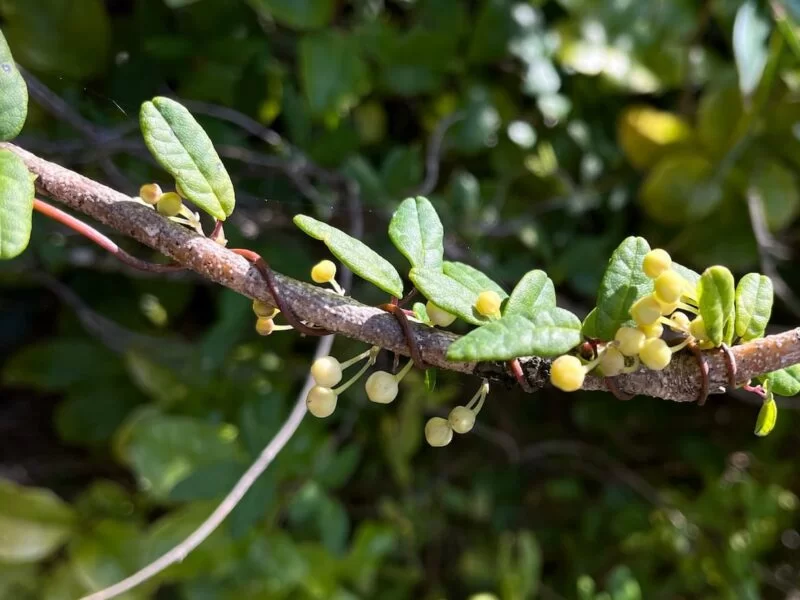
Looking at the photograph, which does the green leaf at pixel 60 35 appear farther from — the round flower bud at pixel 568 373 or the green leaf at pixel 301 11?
the round flower bud at pixel 568 373

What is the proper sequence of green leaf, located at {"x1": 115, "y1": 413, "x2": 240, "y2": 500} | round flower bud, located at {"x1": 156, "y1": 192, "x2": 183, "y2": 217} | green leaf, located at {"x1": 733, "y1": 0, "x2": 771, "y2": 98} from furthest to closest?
green leaf, located at {"x1": 115, "y1": 413, "x2": 240, "y2": 500}, green leaf, located at {"x1": 733, "y1": 0, "x2": 771, "y2": 98}, round flower bud, located at {"x1": 156, "y1": 192, "x2": 183, "y2": 217}

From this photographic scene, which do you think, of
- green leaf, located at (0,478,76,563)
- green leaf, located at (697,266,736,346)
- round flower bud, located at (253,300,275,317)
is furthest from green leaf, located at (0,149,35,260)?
green leaf, located at (0,478,76,563)

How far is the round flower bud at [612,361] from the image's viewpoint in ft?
1.26

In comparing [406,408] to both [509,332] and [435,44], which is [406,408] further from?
[509,332]

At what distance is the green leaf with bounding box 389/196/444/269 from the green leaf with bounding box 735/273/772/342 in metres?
0.18

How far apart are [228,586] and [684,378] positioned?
2.95ft

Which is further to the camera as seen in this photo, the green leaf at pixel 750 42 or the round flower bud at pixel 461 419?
the green leaf at pixel 750 42

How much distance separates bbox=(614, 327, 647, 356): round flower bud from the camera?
1.24 feet

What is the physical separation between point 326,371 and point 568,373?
14 centimetres

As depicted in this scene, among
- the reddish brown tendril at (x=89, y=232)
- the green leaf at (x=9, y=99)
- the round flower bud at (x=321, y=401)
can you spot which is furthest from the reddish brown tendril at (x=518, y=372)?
the green leaf at (x=9, y=99)

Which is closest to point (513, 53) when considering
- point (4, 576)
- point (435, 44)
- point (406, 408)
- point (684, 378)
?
point (435, 44)

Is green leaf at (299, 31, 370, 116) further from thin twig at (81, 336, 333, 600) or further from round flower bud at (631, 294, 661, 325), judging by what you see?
round flower bud at (631, 294, 661, 325)

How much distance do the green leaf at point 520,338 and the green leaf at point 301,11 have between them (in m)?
0.76

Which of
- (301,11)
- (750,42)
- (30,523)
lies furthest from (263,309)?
(30,523)
